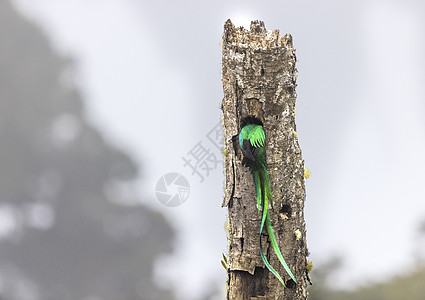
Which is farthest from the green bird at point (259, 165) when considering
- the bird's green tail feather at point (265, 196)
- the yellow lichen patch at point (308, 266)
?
the yellow lichen patch at point (308, 266)

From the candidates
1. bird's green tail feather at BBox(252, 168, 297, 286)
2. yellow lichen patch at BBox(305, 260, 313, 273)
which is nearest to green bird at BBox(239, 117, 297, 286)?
bird's green tail feather at BBox(252, 168, 297, 286)

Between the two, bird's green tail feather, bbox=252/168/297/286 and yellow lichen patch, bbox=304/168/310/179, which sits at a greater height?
yellow lichen patch, bbox=304/168/310/179

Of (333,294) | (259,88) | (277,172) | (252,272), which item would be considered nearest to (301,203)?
(277,172)

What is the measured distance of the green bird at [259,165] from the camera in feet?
5.98

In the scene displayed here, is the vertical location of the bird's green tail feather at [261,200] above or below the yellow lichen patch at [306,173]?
below

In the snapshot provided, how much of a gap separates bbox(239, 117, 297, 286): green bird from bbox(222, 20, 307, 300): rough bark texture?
0.07ft

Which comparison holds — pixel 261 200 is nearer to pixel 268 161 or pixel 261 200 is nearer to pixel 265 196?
pixel 265 196

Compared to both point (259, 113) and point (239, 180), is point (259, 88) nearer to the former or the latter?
point (259, 113)

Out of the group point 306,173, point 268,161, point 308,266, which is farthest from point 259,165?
point 308,266

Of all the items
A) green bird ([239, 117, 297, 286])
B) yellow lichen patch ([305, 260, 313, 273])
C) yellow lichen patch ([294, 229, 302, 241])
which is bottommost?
yellow lichen patch ([305, 260, 313, 273])

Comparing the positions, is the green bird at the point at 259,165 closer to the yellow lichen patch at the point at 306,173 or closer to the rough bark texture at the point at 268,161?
the rough bark texture at the point at 268,161

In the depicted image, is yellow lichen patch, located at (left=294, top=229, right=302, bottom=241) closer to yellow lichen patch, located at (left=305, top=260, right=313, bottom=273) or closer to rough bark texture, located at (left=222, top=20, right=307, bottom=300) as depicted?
rough bark texture, located at (left=222, top=20, right=307, bottom=300)

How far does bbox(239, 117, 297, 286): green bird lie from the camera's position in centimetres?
182

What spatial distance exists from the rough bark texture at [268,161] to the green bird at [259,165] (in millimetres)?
22
